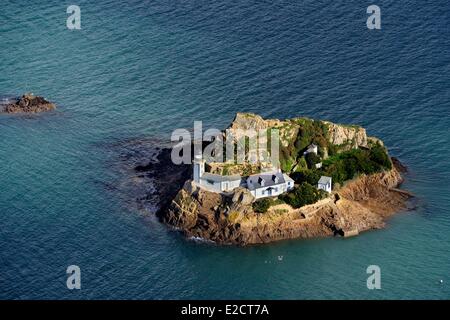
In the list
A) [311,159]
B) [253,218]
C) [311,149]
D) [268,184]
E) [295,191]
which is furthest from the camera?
[311,149]

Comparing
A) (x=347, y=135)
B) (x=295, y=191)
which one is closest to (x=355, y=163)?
(x=347, y=135)

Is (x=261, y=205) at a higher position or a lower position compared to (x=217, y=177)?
lower

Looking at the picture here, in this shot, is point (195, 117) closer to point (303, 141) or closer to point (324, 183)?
point (303, 141)

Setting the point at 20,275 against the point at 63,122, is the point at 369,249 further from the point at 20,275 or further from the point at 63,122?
the point at 63,122

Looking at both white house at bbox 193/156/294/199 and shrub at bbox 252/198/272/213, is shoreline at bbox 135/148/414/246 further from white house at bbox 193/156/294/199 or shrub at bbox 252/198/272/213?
white house at bbox 193/156/294/199

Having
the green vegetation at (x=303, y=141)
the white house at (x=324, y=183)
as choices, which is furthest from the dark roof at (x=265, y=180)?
the white house at (x=324, y=183)

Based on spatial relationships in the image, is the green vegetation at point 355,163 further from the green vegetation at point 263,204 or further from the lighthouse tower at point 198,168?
the lighthouse tower at point 198,168

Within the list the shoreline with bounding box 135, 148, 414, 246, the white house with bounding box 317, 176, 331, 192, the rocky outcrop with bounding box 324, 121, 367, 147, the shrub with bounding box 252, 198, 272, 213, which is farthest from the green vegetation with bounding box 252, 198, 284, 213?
the rocky outcrop with bounding box 324, 121, 367, 147
